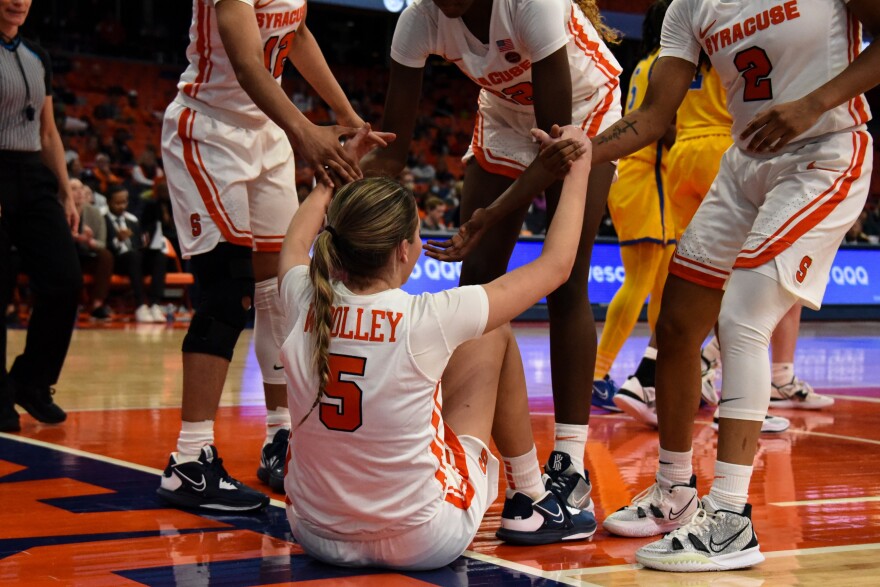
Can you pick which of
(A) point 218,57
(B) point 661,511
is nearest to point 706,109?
(A) point 218,57

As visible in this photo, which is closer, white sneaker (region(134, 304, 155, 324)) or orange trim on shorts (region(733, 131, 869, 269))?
orange trim on shorts (region(733, 131, 869, 269))

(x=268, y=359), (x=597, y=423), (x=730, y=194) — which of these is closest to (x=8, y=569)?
(x=268, y=359)

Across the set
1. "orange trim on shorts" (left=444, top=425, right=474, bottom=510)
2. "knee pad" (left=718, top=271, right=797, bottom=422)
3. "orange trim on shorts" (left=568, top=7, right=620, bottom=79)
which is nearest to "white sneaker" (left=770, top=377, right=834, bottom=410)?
"orange trim on shorts" (left=568, top=7, right=620, bottom=79)

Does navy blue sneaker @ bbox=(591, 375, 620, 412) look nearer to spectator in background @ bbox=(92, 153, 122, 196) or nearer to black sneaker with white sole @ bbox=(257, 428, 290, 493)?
black sneaker with white sole @ bbox=(257, 428, 290, 493)

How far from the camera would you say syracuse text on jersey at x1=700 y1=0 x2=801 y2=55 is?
3.08m

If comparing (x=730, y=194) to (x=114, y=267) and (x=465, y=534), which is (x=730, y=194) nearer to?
(x=465, y=534)

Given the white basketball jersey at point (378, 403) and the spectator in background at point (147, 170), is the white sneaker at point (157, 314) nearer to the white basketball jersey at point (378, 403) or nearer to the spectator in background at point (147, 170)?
the spectator in background at point (147, 170)

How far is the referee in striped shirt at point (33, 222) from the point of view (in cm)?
517

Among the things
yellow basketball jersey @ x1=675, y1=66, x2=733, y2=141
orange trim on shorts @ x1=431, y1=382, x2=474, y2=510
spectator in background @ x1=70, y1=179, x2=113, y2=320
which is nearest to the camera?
orange trim on shorts @ x1=431, y1=382, x2=474, y2=510

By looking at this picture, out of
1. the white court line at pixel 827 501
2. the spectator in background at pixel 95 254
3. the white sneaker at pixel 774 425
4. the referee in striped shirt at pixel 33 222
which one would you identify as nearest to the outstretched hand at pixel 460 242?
the white court line at pixel 827 501

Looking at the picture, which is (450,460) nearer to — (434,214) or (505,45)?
(505,45)

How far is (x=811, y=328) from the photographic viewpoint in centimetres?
1341

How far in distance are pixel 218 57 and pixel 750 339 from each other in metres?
2.00

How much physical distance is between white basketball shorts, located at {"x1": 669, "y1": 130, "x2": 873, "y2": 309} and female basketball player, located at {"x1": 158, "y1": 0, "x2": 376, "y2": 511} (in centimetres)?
124
